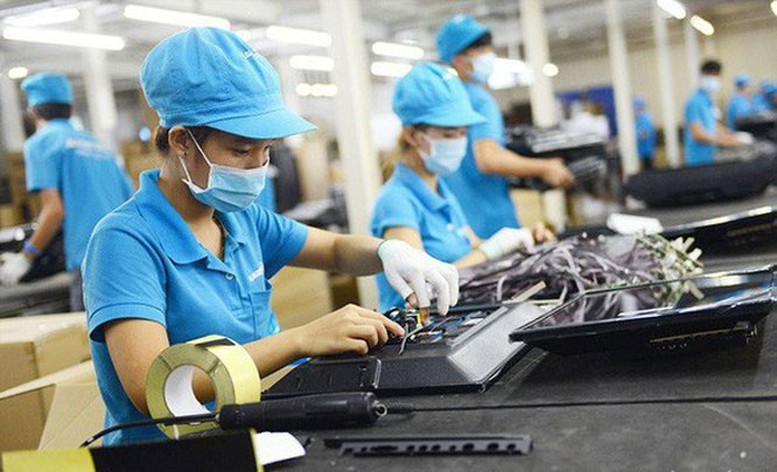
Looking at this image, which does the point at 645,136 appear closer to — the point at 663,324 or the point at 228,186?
the point at 228,186

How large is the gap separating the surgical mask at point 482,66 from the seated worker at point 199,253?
6.85 ft

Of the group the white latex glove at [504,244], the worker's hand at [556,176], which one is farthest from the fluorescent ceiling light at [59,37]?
the white latex glove at [504,244]

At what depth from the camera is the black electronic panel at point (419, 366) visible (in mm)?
1129

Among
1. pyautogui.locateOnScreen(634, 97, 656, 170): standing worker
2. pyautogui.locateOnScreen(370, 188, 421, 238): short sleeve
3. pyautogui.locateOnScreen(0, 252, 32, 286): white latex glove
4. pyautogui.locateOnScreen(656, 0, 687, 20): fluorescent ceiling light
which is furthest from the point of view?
pyautogui.locateOnScreen(634, 97, 656, 170): standing worker

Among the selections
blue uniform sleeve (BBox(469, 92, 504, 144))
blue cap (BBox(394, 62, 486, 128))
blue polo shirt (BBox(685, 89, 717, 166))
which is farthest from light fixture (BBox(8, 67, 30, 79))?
blue cap (BBox(394, 62, 486, 128))

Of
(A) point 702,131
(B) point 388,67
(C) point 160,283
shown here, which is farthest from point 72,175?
(B) point 388,67

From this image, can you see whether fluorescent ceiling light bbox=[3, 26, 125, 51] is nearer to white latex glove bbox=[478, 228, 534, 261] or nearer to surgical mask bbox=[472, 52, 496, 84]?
surgical mask bbox=[472, 52, 496, 84]

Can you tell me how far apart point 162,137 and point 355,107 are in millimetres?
2583

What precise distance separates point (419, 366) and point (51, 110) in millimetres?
3398

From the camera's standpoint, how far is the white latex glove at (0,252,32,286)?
3.72m

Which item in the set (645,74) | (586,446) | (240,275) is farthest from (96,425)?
(645,74)

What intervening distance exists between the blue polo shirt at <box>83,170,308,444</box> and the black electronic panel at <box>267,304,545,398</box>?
0.27m

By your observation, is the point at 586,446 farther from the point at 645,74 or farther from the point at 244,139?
the point at 645,74

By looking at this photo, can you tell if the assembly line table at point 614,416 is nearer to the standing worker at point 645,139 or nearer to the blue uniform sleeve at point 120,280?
the blue uniform sleeve at point 120,280
